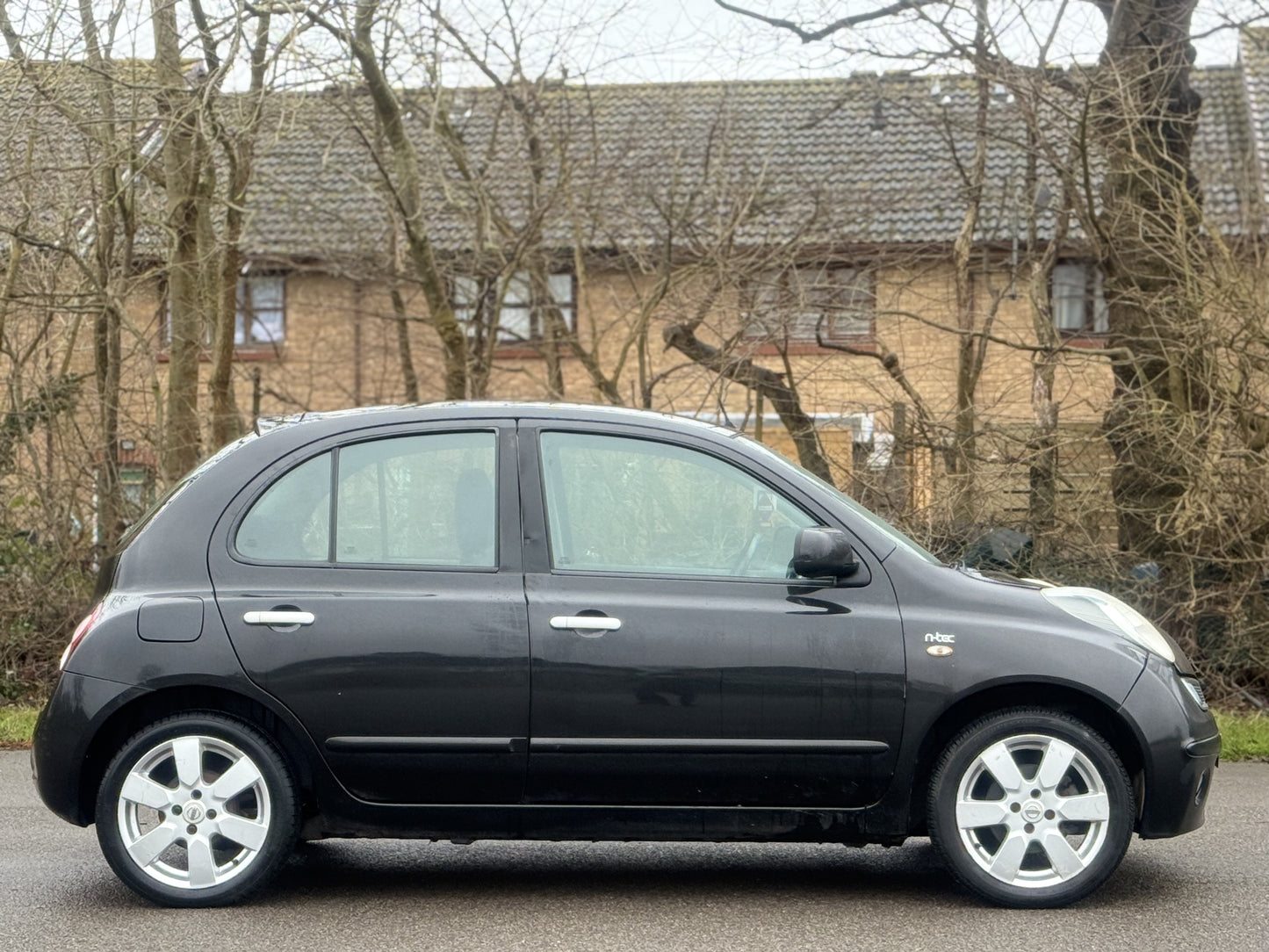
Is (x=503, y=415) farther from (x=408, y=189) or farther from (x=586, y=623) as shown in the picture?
(x=408, y=189)

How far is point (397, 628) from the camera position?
17.6 feet

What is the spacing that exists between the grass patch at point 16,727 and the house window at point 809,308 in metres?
6.40

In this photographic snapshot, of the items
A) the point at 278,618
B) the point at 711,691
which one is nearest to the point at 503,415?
the point at 278,618

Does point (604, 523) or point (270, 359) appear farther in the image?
point (270, 359)

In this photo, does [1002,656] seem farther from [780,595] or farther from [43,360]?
[43,360]

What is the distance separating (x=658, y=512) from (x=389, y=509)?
945mm

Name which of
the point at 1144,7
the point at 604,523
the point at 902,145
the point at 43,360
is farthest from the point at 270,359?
the point at 604,523

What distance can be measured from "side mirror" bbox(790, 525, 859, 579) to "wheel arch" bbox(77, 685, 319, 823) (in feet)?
5.94

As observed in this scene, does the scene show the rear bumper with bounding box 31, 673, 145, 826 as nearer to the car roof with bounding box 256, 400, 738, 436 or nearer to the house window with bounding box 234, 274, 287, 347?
the car roof with bounding box 256, 400, 738, 436

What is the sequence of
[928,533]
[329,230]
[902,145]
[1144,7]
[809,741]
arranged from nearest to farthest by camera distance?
[809,741] < [928,533] < [1144,7] < [329,230] < [902,145]

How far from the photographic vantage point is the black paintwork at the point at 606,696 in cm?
532

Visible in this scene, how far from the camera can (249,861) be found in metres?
5.36

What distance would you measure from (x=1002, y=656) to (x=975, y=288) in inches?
348

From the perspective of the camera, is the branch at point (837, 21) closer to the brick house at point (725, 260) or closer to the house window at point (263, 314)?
the brick house at point (725, 260)
